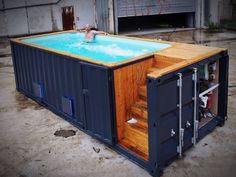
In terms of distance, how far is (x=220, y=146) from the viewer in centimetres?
678

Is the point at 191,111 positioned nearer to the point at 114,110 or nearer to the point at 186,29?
the point at 114,110

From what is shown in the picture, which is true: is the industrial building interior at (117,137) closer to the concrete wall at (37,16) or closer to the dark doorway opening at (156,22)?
the concrete wall at (37,16)

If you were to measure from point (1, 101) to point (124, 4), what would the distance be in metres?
12.7

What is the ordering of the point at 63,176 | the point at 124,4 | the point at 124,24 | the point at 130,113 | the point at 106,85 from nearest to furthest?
the point at 63,176 → the point at 106,85 → the point at 130,113 → the point at 124,4 → the point at 124,24

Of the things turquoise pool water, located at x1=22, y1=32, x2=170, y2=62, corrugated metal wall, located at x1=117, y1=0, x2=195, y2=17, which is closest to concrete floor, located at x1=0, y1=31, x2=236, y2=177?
turquoise pool water, located at x1=22, y1=32, x2=170, y2=62

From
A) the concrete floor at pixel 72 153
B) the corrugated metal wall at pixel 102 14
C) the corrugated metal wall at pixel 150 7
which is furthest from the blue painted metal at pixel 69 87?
the corrugated metal wall at pixel 150 7

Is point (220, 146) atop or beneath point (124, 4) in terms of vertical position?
beneath

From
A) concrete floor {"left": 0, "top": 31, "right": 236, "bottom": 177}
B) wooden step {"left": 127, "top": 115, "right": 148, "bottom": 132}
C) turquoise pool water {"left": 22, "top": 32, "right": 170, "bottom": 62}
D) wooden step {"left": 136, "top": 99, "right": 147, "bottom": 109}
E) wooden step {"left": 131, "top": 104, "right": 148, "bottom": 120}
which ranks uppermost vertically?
turquoise pool water {"left": 22, "top": 32, "right": 170, "bottom": 62}

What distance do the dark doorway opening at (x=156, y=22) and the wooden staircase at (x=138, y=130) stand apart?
15727mm

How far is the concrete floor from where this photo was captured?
6074mm

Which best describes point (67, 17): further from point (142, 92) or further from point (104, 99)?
point (104, 99)

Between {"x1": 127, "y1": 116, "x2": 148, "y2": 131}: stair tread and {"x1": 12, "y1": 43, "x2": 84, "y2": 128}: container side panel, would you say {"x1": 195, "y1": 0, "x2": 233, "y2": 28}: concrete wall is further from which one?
{"x1": 127, "y1": 116, "x2": 148, "y2": 131}: stair tread

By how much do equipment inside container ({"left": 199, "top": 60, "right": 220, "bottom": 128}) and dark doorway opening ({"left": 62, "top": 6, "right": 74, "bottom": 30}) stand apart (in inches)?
622

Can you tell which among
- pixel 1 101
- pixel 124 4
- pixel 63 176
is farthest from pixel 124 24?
pixel 63 176
